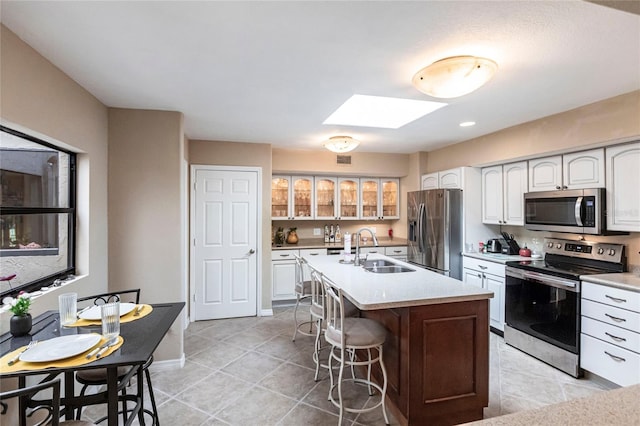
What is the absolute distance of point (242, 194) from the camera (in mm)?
4402

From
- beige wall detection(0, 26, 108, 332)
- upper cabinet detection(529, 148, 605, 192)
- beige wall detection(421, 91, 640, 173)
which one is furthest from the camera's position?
upper cabinet detection(529, 148, 605, 192)

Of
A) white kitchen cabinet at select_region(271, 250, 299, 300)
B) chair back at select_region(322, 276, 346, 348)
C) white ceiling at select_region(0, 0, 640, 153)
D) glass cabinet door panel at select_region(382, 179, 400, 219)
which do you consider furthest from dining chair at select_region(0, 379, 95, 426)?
glass cabinet door panel at select_region(382, 179, 400, 219)

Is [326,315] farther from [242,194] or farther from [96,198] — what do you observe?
[242,194]

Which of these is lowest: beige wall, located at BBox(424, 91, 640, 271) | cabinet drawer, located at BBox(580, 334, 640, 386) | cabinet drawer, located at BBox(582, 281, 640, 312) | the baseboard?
the baseboard

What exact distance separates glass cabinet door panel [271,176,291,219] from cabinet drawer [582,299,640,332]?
3.83 m

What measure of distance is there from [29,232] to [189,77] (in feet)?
4.79

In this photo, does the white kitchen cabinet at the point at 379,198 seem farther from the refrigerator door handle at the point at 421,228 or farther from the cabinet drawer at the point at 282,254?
the cabinet drawer at the point at 282,254

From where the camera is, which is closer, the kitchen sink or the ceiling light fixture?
the kitchen sink

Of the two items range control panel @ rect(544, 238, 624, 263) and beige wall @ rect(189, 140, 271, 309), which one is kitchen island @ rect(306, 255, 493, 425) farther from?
beige wall @ rect(189, 140, 271, 309)

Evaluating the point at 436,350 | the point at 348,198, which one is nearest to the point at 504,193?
the point at 348,198

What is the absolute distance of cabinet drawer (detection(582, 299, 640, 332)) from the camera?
2.40 metres

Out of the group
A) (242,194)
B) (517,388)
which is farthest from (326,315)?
(242,194)

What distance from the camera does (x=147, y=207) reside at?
2957 millimetres

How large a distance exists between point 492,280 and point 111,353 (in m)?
3.74
